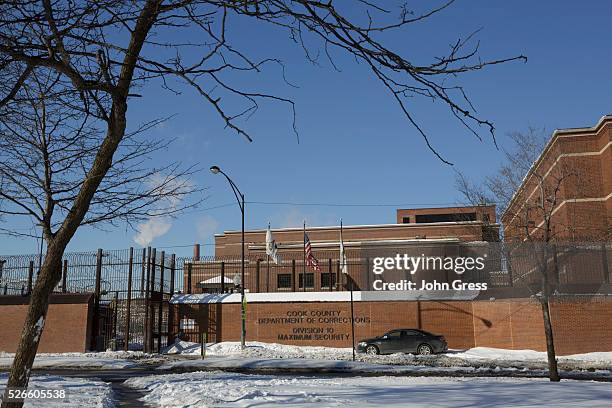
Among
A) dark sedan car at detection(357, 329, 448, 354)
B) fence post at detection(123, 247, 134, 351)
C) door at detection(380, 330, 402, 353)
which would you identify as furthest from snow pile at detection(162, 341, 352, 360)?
fence post at detection(123, 247, 134, 351)

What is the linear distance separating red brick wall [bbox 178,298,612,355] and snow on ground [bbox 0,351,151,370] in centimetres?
540

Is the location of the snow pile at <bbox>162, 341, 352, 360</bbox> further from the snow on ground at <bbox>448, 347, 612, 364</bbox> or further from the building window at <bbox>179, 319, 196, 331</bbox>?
the snow on ground at <bbox>448, 347, 612, 364</bbox>

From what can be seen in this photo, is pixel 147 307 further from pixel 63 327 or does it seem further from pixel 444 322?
pixel 444 322

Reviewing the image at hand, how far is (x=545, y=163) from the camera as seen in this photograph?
109 ft

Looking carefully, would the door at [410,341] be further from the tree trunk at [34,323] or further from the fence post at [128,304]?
the tree trunk at [34,323]

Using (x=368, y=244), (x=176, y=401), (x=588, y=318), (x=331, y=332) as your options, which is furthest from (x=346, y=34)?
(x=368, y=244)

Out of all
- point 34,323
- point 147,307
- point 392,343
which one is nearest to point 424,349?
point 392,343

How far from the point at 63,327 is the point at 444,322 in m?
20.7

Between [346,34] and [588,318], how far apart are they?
93.9 feet

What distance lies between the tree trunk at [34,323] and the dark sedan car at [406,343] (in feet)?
88.3

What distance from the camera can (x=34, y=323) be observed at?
6.02 m

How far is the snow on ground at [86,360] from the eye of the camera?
26.1 metres

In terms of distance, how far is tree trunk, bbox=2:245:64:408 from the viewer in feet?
19.4

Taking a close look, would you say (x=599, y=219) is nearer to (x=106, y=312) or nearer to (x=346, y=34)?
(x=106, y=312)
